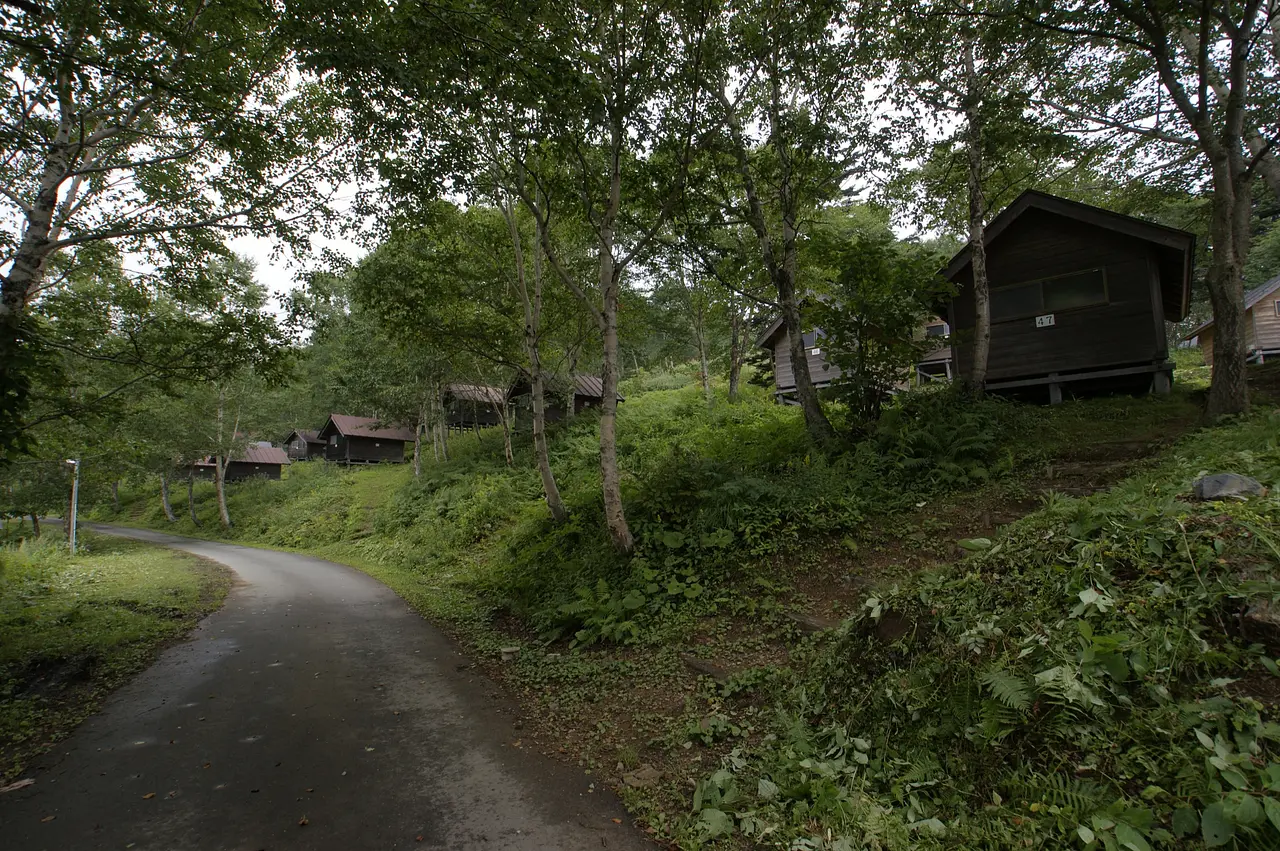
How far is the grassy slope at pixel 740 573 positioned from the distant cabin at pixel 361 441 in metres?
31.4

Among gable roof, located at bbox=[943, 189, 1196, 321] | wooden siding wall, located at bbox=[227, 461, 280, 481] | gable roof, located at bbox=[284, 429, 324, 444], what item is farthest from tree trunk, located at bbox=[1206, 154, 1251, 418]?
wooden siding wall, located at bbox=[227, 461, 280, 481]

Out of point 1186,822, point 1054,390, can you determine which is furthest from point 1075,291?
point 1186,822

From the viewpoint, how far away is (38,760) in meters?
4.92

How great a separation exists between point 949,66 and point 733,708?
13.1 meters

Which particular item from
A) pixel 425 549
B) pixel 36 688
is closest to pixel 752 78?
pixel 36 688

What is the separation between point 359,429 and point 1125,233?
44.8 metres

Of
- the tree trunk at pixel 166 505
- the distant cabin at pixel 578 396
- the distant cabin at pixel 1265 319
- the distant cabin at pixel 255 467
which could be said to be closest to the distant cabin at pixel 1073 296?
the distant cabin at pixel 1265 319

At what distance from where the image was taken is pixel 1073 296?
43.4ft

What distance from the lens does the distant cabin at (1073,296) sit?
12234 millimetres

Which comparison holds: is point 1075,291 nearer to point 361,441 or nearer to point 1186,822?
point 1186,822

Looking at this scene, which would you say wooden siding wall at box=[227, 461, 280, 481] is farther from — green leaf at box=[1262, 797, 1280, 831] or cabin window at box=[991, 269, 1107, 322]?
green leaf at box=[1262, 797, 1280, 831]

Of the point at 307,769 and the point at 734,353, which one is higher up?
the point at 734,353

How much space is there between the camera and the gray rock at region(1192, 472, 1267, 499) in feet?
13.7

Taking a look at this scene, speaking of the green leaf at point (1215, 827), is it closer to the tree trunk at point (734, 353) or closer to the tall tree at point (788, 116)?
the tall tree at point (788, 116)
